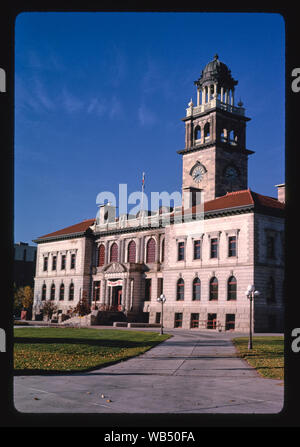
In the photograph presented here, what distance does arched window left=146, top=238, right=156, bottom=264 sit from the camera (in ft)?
196

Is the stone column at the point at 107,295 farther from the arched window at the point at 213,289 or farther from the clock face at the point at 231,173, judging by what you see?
the clock face at the point at 231,173

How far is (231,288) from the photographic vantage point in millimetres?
48250

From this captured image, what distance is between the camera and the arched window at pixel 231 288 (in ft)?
157

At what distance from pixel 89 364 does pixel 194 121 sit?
52.5m

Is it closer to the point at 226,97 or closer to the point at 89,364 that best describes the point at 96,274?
the point at 226,97

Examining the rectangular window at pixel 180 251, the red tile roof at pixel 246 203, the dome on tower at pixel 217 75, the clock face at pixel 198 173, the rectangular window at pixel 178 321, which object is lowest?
the rectangular window at pixel 178 321

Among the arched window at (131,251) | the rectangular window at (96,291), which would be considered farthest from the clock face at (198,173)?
the rectangular window at (96,291)

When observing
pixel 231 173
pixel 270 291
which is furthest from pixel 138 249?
pixel 270 291

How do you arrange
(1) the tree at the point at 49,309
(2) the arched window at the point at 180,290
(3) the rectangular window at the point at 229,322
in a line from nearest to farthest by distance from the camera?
(3) the rectangular window at the point at 229,322 → (2) the arched window at the point at 180,290 → (1) the tree at the point at 49,309

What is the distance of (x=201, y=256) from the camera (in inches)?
2028

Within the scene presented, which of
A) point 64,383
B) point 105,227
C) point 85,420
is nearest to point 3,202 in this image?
point 85,420

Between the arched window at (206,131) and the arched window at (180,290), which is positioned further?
the arched window at (206,131)

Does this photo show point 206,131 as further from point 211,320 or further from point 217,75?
Answer: point 211,320

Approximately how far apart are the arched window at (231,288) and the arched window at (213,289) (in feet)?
5.53
